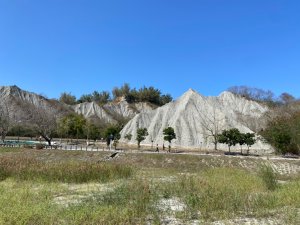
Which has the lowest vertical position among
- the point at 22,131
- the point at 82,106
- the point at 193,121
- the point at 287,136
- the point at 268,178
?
the point at 268,178

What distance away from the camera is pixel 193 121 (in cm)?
8850

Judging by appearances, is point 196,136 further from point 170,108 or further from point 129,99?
point 129,99

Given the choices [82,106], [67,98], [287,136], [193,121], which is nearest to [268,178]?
[287,136]

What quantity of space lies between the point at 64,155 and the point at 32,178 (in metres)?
27.8

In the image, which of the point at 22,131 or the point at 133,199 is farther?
the point at 22,131

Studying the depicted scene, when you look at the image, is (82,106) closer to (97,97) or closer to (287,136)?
(97,97)

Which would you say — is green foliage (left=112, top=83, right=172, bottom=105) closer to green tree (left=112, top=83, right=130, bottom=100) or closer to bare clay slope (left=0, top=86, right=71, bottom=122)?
green tree (left=112, top=83, right=130, bottom=100)

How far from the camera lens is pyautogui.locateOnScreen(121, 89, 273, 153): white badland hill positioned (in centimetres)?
8234

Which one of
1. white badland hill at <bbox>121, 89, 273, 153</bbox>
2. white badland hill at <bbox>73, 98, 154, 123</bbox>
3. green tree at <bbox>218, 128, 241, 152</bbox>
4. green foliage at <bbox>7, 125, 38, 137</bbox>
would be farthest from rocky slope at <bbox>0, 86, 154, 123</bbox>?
green tree at <bbox>218, 128, 241, 152</bbox>

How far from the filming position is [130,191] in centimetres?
1162

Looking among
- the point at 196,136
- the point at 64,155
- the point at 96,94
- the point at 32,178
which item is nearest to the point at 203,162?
the point at 64,155

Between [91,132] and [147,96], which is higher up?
[147,96]

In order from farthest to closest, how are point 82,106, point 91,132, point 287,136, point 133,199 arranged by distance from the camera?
point 82,106
point 91,132
point 287,136
point 133,199

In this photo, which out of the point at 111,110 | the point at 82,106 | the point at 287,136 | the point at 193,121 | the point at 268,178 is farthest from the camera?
the point at 111,110
